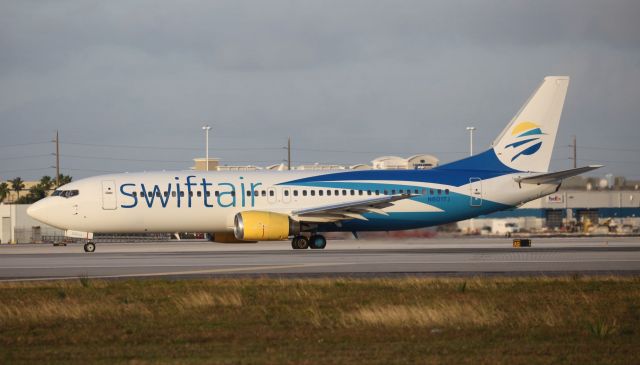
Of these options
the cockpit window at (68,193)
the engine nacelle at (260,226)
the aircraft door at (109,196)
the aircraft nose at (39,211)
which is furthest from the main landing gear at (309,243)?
the aircraft nose at (39,211)

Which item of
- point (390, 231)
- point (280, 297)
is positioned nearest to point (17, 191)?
point (390, 231)

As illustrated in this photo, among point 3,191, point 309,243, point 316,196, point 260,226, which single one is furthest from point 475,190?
point 3,191

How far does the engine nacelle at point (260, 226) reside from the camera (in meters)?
43.5

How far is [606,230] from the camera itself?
7638 cm

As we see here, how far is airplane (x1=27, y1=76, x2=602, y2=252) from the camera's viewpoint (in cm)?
4519

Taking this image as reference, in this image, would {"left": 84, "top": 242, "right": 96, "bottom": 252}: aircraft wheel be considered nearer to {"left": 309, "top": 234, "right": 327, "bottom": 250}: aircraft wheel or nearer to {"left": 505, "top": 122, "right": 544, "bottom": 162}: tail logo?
{"left": 309, "top": 234, "right": 327, "bottom": 250}: aircraft wheel

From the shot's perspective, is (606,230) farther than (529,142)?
Yes

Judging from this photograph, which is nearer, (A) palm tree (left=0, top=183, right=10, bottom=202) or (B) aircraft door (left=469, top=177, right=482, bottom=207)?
(B) aircraft door (left=469, top=177, right=482, bottom=207)

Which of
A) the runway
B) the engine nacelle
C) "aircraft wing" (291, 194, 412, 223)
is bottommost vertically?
the runway

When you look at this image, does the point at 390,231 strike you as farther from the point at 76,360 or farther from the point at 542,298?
the point at 76,360

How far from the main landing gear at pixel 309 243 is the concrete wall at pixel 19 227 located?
1369 inches

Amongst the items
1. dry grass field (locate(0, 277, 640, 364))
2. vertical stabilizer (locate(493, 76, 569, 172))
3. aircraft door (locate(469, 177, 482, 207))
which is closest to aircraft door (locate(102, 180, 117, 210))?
aircraft door (locate(469, 177, 482, 207))

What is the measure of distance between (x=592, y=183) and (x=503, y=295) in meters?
70.8

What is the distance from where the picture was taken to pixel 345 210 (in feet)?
148
